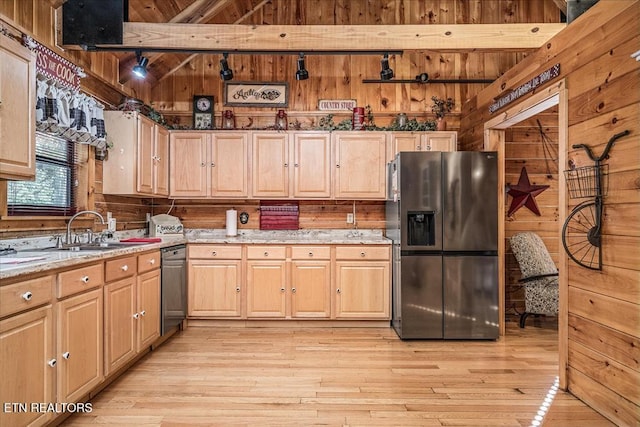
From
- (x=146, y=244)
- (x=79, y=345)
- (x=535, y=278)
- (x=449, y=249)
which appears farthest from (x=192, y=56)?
(x=535, y=278)

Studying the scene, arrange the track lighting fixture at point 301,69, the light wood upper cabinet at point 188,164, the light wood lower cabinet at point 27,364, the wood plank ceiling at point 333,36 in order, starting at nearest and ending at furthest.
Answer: the light wood lower cabinet at point 27,364, the wood plank ceiling at point 333,36, the track lighting fixture at point 301,69, the light wood upper cabinet at point 188,164

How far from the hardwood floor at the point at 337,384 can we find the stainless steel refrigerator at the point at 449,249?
21 cm

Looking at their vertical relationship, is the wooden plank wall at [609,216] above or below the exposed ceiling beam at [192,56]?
below

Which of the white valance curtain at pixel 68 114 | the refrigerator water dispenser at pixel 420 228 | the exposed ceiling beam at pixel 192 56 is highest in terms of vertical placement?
the exposed ceiling beam at pixel 192 56

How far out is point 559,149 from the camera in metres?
2.59

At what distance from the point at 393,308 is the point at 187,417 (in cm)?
228

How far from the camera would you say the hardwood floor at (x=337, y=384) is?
2.18 meters

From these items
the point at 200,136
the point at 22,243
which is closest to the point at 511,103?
the point at 200,136

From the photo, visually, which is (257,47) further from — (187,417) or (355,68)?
(187,417)

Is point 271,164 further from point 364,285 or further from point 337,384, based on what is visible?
point 337,384

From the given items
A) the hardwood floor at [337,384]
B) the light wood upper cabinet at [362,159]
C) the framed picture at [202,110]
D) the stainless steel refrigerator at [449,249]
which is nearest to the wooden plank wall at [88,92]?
the framed picture at [202,110]

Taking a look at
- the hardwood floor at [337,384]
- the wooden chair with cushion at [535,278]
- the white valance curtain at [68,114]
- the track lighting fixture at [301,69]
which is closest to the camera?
the hardwood floor at [337,384]

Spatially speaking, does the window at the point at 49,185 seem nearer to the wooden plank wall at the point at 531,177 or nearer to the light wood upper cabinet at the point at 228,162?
the light wood upper cabinet at the point at 228,162

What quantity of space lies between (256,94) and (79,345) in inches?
132
